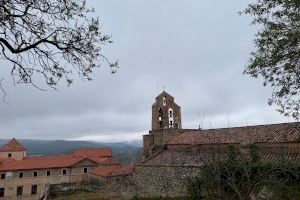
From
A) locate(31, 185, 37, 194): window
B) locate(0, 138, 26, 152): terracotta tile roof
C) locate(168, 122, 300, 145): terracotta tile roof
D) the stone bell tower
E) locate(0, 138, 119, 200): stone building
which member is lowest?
locate(31, 185, 37, 194): window

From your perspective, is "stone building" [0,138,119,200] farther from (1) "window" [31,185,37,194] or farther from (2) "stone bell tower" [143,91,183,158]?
(2) "stone bell tower" [143,91,183,158]

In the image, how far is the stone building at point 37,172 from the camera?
136 ft

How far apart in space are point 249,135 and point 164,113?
13840 mm

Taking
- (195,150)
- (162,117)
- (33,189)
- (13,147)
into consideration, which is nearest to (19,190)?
(33,189)

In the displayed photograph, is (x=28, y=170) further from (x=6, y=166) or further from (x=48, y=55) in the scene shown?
(x=48, y=55)

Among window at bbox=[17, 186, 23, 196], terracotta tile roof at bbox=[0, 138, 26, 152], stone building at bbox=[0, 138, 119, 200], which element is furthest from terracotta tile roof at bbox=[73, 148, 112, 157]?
window at bbox=[17, 186, 23, 196]

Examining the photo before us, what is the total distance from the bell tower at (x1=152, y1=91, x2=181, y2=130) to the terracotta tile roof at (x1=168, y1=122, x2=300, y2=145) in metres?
6.05

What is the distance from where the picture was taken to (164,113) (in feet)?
121

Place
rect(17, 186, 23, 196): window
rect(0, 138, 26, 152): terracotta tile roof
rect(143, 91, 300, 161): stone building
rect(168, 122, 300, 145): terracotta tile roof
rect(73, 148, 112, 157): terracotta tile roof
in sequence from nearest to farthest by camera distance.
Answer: rect(143, 91, 300, 161): stone building
rect(168, 122, 300, 145): terracotta tile roof
rect(17, 186, 23, 196): window
rect(0, 138, 26, 152): terracotta tile roof
rect(73, 148, 112, 157): terracotta tile roof

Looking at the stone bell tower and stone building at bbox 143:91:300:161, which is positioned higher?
the stone bell tower

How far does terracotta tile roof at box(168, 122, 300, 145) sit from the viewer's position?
70.3ft

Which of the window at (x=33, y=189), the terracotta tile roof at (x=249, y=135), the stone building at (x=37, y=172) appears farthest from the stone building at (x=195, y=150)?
the window at (x=33, y=189)

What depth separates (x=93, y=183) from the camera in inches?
1558

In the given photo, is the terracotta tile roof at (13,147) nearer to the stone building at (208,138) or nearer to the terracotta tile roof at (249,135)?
the stone building at (208,138)
